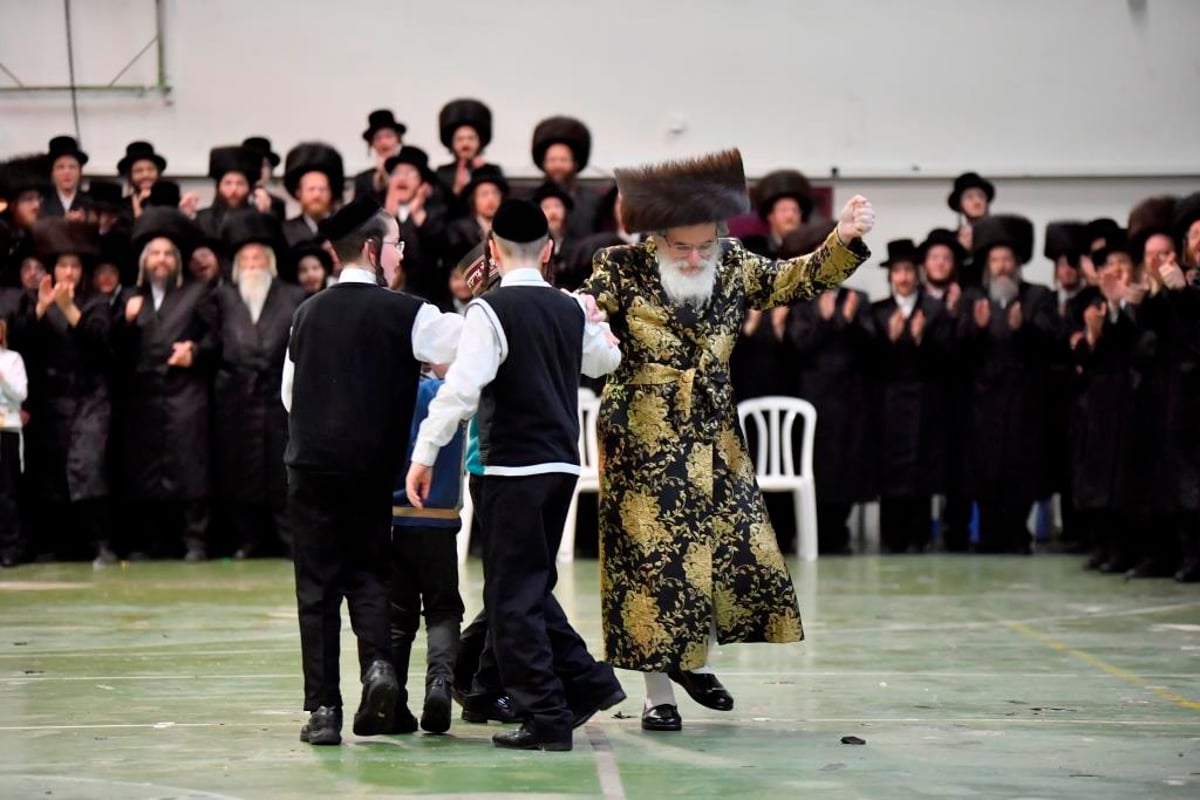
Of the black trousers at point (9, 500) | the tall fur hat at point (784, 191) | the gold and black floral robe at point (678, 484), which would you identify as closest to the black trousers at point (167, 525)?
the black trousers at point (9, 500)

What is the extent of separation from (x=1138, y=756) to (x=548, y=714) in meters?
1.51

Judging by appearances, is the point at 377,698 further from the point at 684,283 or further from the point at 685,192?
the point at 685,192

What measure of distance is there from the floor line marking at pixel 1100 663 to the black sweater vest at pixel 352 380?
2.55 m

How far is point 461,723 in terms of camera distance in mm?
5816

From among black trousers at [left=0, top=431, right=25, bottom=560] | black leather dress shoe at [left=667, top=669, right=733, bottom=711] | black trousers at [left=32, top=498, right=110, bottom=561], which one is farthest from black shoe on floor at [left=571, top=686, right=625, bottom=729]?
black trousers at [left=32, top=498, right=110, bottom=561]

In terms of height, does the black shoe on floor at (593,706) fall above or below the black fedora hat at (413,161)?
below

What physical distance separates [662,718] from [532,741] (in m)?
0.51

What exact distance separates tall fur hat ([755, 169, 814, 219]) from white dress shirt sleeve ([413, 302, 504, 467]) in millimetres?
7513

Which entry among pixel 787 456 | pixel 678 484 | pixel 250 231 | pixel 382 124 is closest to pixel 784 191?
pixel 787 456

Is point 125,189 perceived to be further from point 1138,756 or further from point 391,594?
point 1138,756

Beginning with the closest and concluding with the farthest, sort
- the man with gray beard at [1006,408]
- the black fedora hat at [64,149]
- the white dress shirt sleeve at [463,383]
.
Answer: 1. the white dress shirt sleeve at [463,383]
2. the man with gray beard at [1006,408]
3. the black fedora hat at [64,149]

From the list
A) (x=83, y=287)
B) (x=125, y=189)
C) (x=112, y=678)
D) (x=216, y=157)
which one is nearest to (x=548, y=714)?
(x=112, y=678)

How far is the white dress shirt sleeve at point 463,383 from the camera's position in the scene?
17.1 ft

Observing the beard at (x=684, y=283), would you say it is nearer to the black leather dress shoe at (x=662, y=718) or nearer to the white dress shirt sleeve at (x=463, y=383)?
the white dress shirt sleeve at (x=463, y=383)
